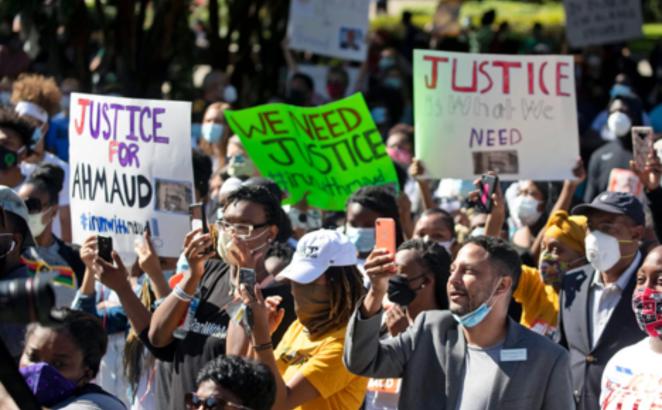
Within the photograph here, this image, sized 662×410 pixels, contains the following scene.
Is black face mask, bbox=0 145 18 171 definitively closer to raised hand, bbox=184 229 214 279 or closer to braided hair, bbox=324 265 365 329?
raised hand, bbox=184 229 214 279

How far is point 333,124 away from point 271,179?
1.81 ft

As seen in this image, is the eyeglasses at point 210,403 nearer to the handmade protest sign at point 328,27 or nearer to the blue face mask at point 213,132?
the blue face mask at point 213,132

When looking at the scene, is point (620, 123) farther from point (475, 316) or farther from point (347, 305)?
point (475, 316)

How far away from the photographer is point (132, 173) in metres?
7.16

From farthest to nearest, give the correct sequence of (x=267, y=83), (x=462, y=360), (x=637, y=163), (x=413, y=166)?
(x=267, y=83) → (x=413, y=166) → (x=637, y=163) → (x=462, y=360)

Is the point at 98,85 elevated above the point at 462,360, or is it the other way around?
the point at 98,85

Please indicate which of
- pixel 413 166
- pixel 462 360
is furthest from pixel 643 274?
pixel 413 166

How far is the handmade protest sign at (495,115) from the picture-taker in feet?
26.5

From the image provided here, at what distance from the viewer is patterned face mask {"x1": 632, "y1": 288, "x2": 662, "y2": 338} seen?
206 inches

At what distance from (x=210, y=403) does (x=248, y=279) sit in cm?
85

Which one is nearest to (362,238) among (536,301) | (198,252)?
(536,301)

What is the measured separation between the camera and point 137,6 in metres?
15.8

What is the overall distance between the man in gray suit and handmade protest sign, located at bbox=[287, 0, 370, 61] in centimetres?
851

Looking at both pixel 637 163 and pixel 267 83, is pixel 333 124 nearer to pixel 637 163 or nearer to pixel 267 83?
pixel 637 163
